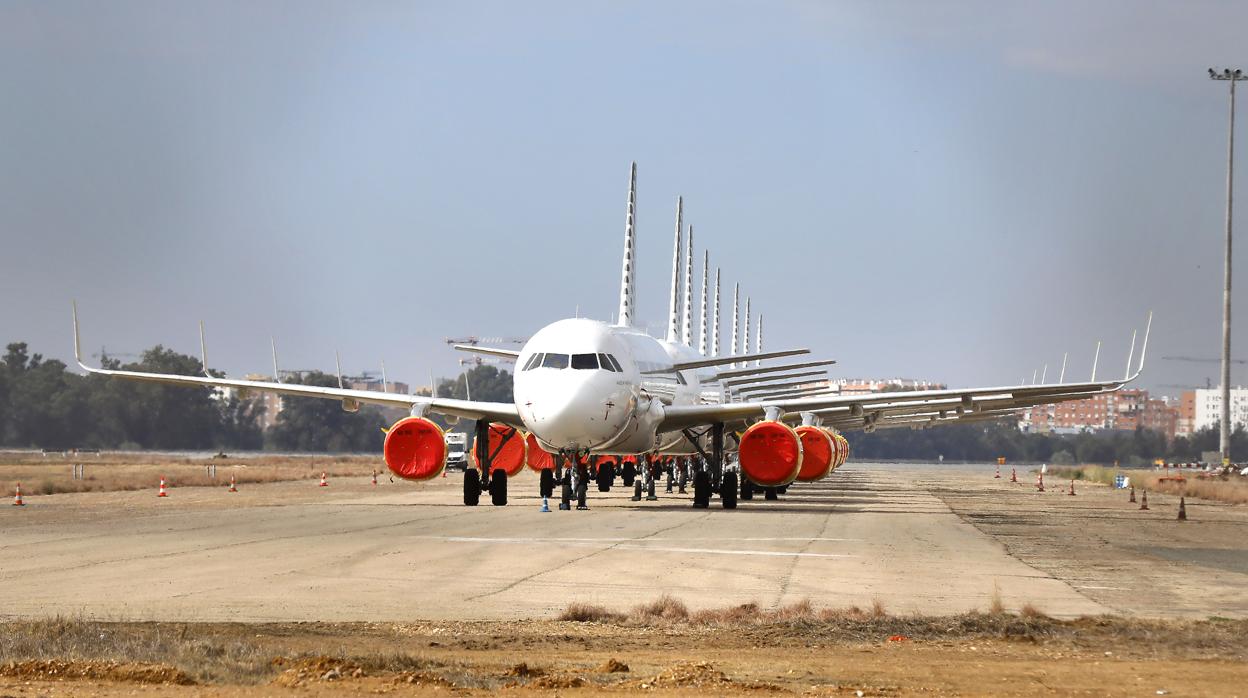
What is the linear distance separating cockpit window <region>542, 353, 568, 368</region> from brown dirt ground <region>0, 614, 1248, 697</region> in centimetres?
2020

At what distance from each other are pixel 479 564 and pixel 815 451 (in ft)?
59.1

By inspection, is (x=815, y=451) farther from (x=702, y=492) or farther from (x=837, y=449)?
(x=837, y=449)

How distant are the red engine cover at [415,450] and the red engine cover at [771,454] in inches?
259

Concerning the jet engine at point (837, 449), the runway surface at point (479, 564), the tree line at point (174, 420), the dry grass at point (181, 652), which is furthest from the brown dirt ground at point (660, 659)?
the tree line at point (174, 420)

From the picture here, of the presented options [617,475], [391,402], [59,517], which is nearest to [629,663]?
[59,517]

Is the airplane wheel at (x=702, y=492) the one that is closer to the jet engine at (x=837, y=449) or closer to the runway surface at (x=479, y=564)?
the jet engine at (x=837, y=449)

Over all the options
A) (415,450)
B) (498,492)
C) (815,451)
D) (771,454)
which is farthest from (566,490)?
(815,451)

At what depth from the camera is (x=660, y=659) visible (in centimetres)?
1086

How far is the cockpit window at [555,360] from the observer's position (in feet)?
109

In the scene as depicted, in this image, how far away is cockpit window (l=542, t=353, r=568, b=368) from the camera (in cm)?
3309

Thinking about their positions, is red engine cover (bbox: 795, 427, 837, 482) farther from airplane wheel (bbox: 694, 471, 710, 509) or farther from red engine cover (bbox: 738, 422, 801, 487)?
airplane wheel (bbox: 694, 471, 710, 509)

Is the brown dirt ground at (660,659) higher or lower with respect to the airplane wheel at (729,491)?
higher

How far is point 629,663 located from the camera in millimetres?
10688

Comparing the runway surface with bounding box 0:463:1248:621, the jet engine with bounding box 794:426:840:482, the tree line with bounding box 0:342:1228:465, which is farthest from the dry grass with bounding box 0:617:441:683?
the tree line with bounding box 0:342:1228:465
